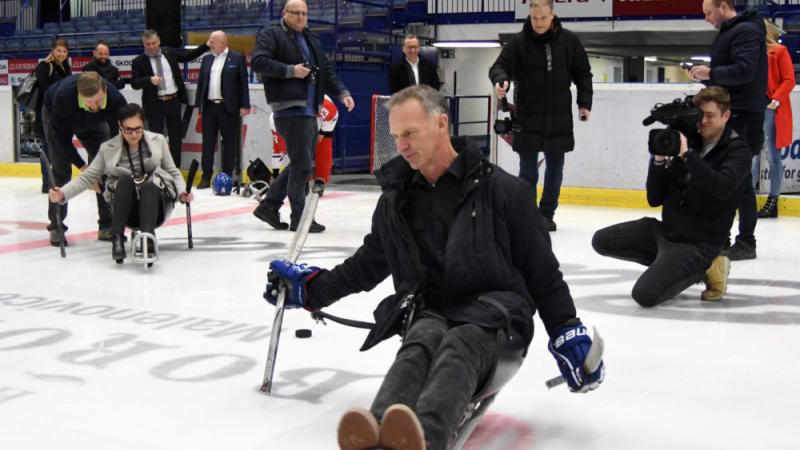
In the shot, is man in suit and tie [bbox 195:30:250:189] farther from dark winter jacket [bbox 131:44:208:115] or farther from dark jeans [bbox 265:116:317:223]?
dark jeans [bbox 265:116:317:223]

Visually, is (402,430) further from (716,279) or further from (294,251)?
(716,279)

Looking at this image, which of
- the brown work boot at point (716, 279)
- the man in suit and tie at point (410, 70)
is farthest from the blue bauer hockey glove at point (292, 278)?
the man in suit and tie at point (410, 70)

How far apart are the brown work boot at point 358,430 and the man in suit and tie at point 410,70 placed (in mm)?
8920

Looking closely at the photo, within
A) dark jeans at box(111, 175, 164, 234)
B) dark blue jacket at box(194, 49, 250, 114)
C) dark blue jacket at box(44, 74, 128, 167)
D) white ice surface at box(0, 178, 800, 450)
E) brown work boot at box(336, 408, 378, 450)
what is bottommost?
white ice surface at box(0, 178, 800, 450)

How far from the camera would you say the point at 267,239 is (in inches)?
292

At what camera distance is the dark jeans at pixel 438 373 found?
248 cm

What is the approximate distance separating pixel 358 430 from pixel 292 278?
1015 mm

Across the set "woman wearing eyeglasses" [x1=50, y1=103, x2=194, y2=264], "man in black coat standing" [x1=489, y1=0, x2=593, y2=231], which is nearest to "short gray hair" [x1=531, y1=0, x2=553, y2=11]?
"man in black coat standing" [x1=489, y1=0, x2=593, y2=231]

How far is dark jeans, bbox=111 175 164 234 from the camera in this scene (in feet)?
20.4

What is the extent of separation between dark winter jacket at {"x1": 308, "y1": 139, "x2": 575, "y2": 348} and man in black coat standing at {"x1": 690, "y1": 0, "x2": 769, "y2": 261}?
359 cm

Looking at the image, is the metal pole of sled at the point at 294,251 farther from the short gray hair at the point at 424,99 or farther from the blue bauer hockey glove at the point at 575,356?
the blue bauer hockey glove at the point at 575,356

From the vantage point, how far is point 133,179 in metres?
6.32

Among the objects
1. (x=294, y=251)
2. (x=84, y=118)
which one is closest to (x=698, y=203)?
(x=294, y=251)

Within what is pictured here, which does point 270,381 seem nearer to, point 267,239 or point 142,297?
point 142,297
